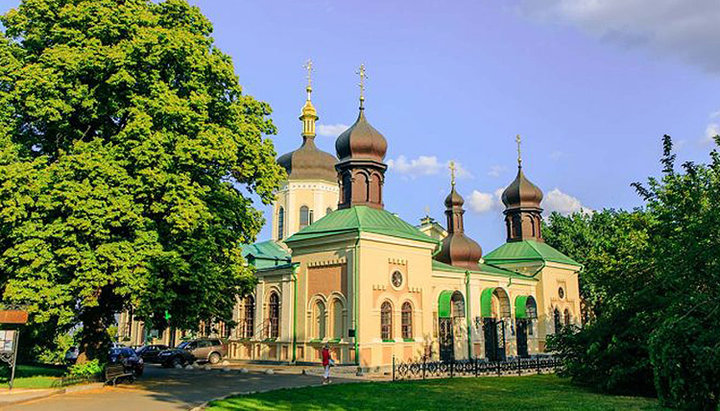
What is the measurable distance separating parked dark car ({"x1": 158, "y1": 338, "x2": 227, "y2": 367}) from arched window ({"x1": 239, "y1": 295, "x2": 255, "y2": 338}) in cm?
125

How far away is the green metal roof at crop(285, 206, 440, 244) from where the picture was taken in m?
25.0

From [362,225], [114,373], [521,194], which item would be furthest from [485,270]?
[114,373]

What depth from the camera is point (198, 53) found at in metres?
16.9

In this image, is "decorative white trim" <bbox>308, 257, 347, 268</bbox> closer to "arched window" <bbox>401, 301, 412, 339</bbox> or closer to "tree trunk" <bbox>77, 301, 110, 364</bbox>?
"arched window" <bbox>401, 301, 412, 339</bbox>

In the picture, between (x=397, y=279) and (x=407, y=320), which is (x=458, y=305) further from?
(x=397, y=279)

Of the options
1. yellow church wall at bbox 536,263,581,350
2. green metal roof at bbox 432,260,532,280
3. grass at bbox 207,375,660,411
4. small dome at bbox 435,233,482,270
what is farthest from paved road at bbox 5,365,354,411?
yellow church wall at bbox 536,263,581,350

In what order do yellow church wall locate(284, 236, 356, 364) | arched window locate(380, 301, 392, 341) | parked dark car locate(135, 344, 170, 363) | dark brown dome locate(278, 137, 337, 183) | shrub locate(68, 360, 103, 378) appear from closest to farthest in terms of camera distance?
shrub locate(68, 360, 103, 378) < yellow church wall locate(284, 236, 356, 364) < arched window locate(380, 301, 392, 341) < parked dark car locate(135, 344, 170, 363) < dark brown dome locate(278, 137, 337, 183)

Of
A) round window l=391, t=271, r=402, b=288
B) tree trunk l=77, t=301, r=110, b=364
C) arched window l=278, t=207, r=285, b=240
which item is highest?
arched window l=278, t=207, r=285, b=240

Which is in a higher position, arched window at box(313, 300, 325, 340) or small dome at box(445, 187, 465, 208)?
small dome at box(445, 187, 465, 208)

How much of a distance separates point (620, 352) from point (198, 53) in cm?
1392

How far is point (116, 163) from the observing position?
15.5 m

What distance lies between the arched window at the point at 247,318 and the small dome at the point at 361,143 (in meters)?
8.50

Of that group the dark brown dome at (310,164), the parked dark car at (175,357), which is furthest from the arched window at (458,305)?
the parked dark car at (175,357)

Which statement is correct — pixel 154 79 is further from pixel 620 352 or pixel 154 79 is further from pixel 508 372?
pixel 508 372
